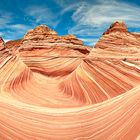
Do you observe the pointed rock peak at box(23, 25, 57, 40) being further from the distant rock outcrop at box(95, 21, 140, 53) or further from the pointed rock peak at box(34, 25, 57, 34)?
the distant rock outcrop at box(95, 21, 140, 53)

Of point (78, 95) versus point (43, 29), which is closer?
point (78, 95)

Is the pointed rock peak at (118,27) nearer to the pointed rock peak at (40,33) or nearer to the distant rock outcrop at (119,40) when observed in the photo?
the distant rock outcrop at (119,40)

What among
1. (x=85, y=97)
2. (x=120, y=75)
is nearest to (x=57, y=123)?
(x=85, y=97)

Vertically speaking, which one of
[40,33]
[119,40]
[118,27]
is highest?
[40,33]

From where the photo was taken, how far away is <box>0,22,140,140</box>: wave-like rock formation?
17.8ft

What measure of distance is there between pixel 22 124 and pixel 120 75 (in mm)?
3537

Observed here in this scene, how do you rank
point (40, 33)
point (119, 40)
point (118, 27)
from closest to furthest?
point (119, 40) → point (118, 27) → point (40, 33)

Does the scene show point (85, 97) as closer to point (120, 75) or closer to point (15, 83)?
point (120, 75)

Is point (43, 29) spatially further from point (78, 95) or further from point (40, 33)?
point (78, 95)

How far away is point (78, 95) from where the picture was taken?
27.1 feet

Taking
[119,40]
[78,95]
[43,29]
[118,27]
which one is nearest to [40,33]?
[43,29]

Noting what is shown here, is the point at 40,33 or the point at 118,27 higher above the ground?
the point at 40,33

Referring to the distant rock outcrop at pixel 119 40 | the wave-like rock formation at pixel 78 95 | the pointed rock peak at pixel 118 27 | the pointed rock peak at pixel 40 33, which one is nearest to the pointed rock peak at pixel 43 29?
the pointed rock peak at pixel 40 33

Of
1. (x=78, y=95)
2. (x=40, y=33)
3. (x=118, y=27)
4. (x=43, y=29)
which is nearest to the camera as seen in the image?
(x=78, y=95)
